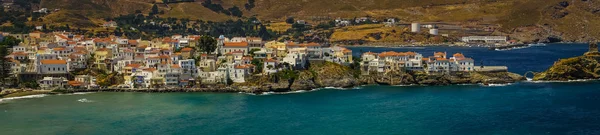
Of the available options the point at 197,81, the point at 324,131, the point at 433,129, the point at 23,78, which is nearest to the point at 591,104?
the point at 433,129

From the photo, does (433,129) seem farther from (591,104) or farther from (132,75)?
(132,75)

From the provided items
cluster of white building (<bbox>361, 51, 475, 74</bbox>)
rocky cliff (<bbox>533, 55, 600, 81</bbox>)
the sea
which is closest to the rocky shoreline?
cluster of white building (<bbox>361, 51, 475, 74</bbox>)

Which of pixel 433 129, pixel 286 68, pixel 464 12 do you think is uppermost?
pixel 464 12

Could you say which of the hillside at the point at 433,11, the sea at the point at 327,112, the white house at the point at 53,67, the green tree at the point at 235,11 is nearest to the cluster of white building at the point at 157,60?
the white house at the point at 53,67

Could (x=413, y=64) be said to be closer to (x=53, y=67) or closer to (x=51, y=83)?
(x=51, y=83)

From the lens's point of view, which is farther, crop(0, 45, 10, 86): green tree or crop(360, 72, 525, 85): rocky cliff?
crop(360, 72, 525, 85): rocky cliff

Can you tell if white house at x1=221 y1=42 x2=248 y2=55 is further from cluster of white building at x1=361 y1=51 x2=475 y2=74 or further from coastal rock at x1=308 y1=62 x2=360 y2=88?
cluster of white building at x1=361 y1=51 x2=475 y2=74

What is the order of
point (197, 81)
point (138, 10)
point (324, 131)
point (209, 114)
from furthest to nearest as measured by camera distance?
point (138, 10) → point (197, 81) → point (209, 114) → point (324, 131)
